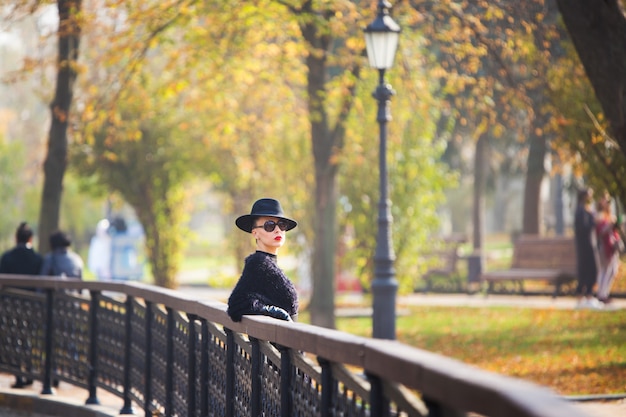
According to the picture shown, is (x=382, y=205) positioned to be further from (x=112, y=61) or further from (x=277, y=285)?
(x=277, y=285)

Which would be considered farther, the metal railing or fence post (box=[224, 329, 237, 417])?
fence post (box=[224, 329, 237, 417])

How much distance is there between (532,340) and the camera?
751 inches

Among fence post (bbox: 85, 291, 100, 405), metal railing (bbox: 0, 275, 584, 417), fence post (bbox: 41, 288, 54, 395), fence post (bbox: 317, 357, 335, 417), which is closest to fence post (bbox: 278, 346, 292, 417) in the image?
metal railing (bbox: 0, 275, 584, 417)

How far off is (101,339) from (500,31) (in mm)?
11080

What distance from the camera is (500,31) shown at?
20.8 meters

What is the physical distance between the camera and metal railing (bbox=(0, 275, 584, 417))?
13.0 feet

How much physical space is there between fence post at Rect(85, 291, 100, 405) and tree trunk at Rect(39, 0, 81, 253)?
703cm

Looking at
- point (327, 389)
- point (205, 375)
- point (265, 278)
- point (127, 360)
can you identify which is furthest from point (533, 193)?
point (327, 389)

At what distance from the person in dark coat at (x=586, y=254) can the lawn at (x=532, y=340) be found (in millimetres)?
782

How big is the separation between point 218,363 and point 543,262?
858 inches

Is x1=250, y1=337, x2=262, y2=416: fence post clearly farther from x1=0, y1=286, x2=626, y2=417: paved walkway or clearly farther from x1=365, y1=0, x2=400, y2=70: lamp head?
x1=365, y1=0, x2=400, y2=70: lamp head

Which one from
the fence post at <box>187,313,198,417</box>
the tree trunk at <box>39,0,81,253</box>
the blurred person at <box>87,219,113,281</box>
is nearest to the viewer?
the fence post at <box>187,313,198,417</box>

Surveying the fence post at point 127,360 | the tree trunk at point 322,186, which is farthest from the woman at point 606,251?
the fence post at point 127,360

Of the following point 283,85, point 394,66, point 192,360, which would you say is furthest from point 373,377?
point 283,85
